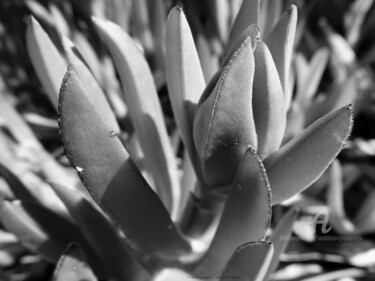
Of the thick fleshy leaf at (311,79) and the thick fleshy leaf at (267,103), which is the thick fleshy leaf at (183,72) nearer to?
the thick fleshy leaf at (267,103)

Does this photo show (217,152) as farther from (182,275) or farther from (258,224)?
(182,275)

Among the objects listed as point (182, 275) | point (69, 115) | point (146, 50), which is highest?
point (69, 115)

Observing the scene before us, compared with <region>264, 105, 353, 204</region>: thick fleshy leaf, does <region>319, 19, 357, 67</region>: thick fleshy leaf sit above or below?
below

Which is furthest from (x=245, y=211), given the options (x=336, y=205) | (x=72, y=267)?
(x=336, y=205)

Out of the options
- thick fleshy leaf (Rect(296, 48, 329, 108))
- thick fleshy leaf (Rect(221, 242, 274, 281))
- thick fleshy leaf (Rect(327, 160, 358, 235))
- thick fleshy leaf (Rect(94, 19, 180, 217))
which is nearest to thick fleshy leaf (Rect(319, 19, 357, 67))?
thick fleshy leaf (Rect(296, 48, 329, 108))

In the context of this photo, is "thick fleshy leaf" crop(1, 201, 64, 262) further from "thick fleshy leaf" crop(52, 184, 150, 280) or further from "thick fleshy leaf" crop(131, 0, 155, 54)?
"thick fleshy leaf" crop(131, 0, 155, 54)

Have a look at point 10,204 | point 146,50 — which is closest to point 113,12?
point 146,50
